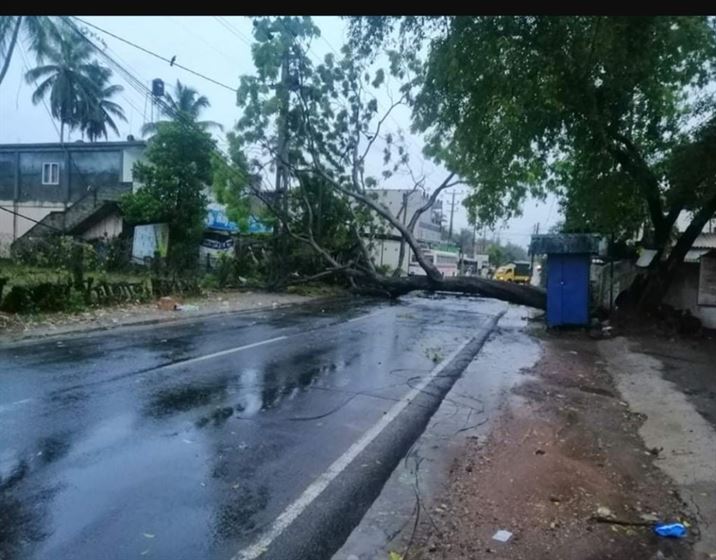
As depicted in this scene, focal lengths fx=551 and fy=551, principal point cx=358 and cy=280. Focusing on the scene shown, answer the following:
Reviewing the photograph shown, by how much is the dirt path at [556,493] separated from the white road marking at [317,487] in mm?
885

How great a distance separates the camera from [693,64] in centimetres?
1177

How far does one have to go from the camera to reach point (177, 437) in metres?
5.43

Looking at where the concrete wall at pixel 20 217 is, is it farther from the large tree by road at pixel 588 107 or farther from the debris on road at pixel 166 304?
the large tree by road at pixel 588 107

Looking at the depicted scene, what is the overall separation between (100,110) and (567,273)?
102 ft

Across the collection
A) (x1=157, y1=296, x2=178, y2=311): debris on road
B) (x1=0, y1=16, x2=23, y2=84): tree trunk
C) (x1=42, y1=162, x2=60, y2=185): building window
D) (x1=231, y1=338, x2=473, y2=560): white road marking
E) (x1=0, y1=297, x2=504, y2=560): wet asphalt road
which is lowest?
(x1=231, y1=338, x2=473, y2=560): white road marking

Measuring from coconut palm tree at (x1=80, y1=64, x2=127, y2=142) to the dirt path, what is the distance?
31810mm

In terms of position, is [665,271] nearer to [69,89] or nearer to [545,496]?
[545,496]

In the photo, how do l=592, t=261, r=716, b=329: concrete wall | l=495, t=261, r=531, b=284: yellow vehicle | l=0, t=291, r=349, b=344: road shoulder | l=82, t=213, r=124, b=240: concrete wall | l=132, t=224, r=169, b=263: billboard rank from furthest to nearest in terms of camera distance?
1. l=495, t=261, r=531, b=284: yellow vehicle
2. l=82, t=213, r=124, b=240: concrete wall
3. l=132, t=224, r=169, b=263: billboard
4. l=592, t=261, r=716, b=329: concrete wall
5. l=0, t=291, r=349, b=344: road shoulder

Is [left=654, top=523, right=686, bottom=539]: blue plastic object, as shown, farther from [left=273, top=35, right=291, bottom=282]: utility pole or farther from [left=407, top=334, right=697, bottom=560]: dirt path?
[left=273, top=35, right=291, bottom=282]: utility pole

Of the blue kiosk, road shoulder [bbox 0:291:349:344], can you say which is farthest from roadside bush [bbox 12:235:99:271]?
the blue kiosk

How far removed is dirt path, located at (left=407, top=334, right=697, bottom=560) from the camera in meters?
3.69

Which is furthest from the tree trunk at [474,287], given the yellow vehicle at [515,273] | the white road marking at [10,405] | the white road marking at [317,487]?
the yellow vehicle at [515,273]

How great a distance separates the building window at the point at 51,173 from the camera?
31.4m
